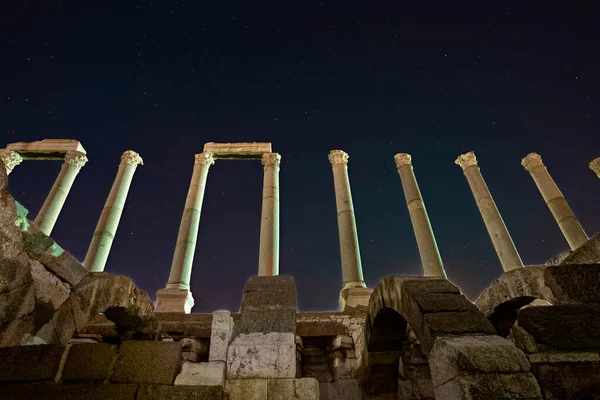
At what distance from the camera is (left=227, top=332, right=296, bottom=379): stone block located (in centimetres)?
550

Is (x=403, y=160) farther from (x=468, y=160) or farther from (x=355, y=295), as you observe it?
(x=355, y=295)

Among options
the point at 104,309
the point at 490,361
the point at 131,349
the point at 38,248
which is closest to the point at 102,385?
the point at 131,349

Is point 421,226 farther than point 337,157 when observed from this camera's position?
No

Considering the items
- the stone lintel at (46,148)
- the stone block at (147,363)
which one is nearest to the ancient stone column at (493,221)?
the stone block at (147,363)

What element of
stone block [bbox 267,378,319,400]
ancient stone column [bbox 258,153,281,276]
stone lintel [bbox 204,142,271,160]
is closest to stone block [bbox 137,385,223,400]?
stone block [bbox 267,378,319,400]

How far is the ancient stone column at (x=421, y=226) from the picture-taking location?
19484 mm

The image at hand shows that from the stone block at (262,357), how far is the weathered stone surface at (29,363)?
259 cm

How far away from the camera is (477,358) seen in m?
4.03

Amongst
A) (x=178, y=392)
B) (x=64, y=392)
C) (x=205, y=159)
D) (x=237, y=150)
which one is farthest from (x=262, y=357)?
(x=237, y=150)

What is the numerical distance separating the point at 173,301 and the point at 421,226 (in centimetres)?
1509

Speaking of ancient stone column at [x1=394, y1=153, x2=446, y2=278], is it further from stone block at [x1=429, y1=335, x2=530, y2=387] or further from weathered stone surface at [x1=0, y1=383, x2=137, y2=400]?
weathered stone surface at [x1=0, y1=383, x2=137, y2=400]

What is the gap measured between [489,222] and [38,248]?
23.0m

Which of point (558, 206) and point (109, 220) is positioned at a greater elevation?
point (558, 206)

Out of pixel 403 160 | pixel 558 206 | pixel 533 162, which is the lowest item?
pixel 558 206
